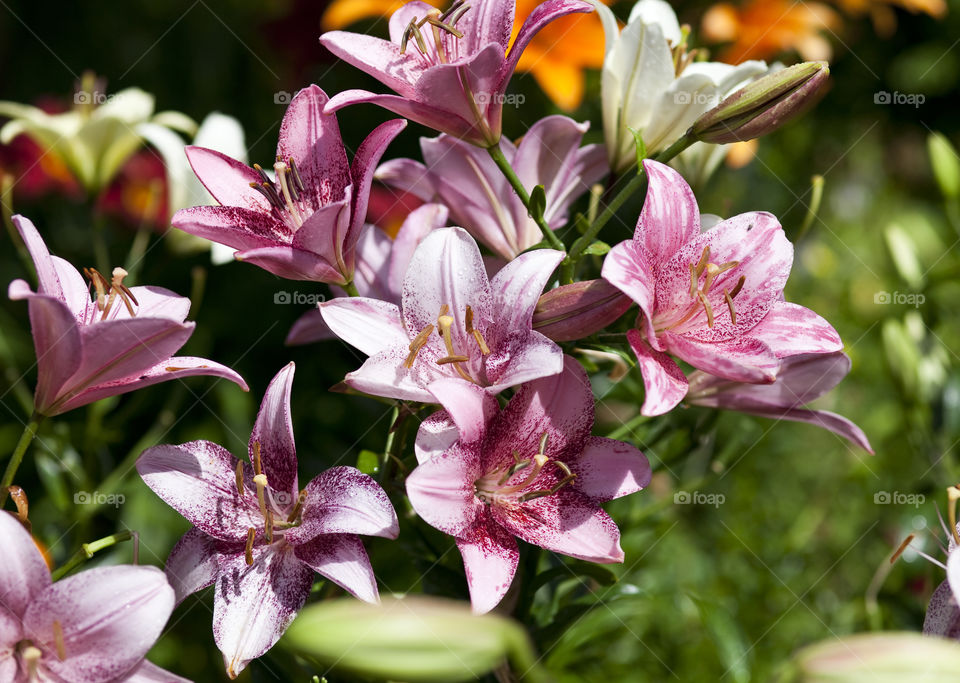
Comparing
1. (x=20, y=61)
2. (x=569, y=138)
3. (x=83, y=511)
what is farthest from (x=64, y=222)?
(x=569, y=138)

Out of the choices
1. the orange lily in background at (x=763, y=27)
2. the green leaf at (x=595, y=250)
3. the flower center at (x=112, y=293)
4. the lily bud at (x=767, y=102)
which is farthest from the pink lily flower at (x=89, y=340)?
the orange lily in background at (x=763, y=27)

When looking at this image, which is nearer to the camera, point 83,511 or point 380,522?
point 380,522

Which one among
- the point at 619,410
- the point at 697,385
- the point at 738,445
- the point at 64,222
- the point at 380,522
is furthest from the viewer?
the point at 64,222

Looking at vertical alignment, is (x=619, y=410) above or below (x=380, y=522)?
below

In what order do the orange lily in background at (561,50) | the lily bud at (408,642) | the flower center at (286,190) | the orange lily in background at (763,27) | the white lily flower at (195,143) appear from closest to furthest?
the lily bud at (408,642)
the flower center at (286,190)
the white lily flower at (195,143)
the orange lily in background at (561,50)
the orange lily in background at (763,27)

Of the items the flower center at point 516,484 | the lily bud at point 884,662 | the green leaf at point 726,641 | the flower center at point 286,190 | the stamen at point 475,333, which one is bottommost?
the green leaf at point 726,641

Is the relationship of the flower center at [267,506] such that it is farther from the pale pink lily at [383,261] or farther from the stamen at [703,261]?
the stamen at [703,261]

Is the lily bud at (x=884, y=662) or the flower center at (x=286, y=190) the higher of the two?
the flower center at (x=286, y=190)

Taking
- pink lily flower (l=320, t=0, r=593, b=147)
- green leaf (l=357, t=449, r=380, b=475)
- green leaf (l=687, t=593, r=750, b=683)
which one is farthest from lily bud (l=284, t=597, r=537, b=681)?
green leaf (l=687, t=593, r=750, b=683)

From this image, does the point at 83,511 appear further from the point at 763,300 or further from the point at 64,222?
the point at 64,222
